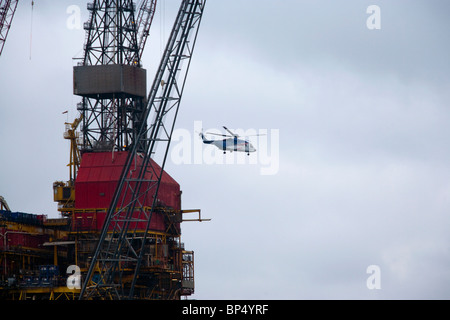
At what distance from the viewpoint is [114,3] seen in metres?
172

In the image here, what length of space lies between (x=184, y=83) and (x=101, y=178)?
23.8 metres

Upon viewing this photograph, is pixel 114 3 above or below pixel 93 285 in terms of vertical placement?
above

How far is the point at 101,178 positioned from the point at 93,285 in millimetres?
18725

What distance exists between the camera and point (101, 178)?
165875 mm

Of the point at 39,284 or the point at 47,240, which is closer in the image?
the point at 39,284
